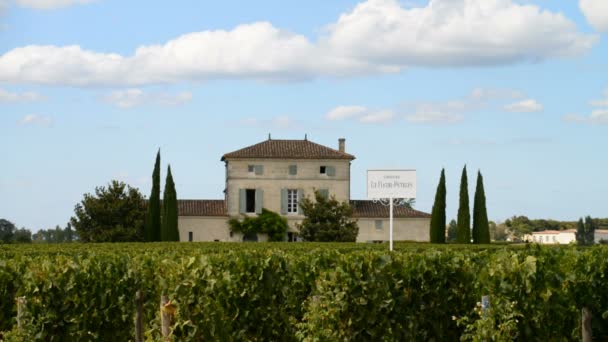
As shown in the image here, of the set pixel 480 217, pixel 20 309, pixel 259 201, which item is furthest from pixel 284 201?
pixel 20 309

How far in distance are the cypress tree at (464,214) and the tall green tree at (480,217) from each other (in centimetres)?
51

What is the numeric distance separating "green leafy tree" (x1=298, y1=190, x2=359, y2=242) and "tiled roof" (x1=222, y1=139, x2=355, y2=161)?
12.7 ft

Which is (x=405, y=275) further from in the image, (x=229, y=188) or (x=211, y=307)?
(x=229, y=188)

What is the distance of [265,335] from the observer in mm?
11734

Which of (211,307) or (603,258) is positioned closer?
(211,307)

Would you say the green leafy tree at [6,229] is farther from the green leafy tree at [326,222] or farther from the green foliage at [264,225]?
the green leafy tree at [326,222]

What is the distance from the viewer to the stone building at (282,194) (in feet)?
182

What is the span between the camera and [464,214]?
169ft

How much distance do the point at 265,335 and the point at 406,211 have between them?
149 ft

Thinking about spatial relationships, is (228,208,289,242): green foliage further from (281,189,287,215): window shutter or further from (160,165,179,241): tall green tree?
(160,165,179,241): tall green tree

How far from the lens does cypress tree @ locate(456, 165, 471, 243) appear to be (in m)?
51.1

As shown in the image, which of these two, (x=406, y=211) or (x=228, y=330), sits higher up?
(x=406, y=211)

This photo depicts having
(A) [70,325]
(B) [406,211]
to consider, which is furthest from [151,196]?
(A) [70,325]

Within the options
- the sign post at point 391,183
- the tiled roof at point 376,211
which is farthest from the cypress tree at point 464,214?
the sign post at point 391,183
